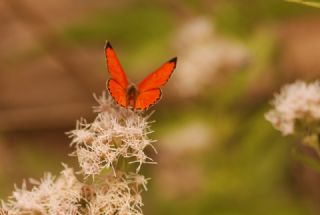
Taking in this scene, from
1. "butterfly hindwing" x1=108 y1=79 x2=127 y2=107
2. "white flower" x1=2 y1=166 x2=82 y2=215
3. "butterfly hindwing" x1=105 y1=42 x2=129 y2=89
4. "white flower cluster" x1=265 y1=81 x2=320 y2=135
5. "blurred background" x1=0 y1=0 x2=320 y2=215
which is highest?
"blurred background" x1=0 y1=0 x2=320 y2=215

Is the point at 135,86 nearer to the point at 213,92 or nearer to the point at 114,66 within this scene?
the point at 114,66

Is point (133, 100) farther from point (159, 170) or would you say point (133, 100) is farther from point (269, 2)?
point (159, 170)

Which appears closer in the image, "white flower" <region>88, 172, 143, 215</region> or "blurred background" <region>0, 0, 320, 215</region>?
"white flower" <region>88, 172, 143, 215</region>

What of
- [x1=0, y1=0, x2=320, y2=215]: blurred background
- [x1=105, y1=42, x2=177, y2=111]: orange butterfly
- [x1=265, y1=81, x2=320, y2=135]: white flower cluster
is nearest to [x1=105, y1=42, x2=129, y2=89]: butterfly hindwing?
[x1=105, y1=42, x2=177, y2=111]: orange butterfly

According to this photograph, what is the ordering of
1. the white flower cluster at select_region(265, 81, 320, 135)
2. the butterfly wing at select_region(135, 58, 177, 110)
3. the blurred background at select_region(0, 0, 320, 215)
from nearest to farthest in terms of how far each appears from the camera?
the butterfly wing at select_region(135, 58, 177, 110) → the white flower cluster at select_region(265, 81, 320, 135) → the blurred background at select_region(0, 0, 320, 215)

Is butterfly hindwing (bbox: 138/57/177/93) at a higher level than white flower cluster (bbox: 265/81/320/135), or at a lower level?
lower

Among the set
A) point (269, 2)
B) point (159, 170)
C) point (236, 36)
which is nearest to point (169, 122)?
point (236, 36)

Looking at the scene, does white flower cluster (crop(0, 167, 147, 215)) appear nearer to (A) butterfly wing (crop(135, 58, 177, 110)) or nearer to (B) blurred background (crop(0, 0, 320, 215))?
(A) butterfly wing (crop(135, 58, 177, 110))

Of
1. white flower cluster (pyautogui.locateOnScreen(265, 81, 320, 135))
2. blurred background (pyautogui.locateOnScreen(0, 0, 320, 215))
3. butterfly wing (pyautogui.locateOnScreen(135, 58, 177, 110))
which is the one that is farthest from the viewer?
blurred background (pyautogui.locateOnScreen(0, 0, 320, 215))
